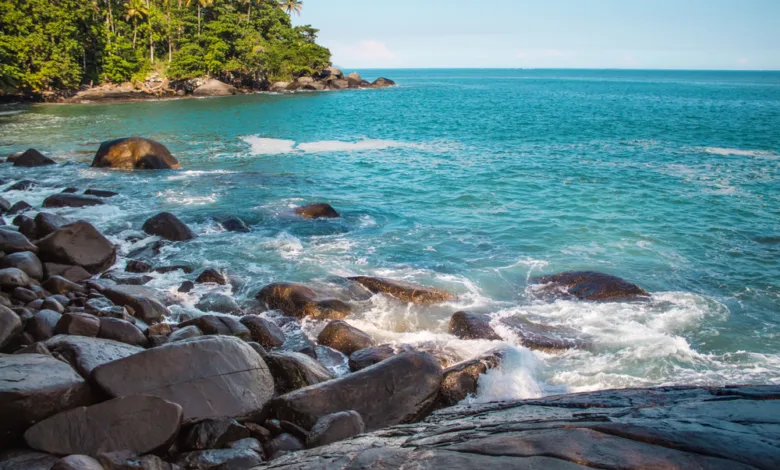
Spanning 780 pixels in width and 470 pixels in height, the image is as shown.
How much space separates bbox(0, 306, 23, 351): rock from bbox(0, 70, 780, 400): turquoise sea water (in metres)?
4.39

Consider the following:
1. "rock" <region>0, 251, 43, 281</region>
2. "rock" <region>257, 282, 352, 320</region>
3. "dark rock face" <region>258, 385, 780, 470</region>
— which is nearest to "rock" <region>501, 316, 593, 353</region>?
"rock" <region>257, 282, 352, 320</region>

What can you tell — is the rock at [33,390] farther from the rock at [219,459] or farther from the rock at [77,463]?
the rock at [219,459]

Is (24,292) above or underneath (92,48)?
underneath

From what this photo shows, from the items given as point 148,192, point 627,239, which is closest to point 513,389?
point 627,239

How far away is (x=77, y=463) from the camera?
4742 mm

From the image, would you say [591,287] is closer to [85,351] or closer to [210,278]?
[210,278]

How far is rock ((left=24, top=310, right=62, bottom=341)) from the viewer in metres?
7.81

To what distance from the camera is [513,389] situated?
28.0ft

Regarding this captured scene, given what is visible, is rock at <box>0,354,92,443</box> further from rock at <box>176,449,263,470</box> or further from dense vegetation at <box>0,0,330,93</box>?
dense vegetation at <box>0,0,330,93</box>

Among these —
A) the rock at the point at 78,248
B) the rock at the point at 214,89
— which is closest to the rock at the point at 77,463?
the rock at the point at 78,248

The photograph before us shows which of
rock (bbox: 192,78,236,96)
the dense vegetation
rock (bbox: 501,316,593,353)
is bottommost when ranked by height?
rock (bbox: 501,316,593,353)

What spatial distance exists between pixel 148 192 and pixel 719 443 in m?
21.2

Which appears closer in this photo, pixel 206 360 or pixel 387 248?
pixel 206 360

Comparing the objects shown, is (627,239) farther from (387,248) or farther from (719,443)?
(719,443)
